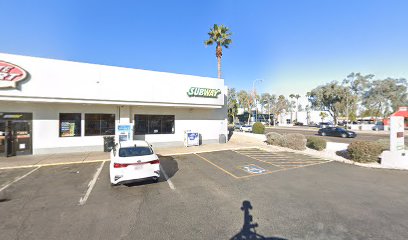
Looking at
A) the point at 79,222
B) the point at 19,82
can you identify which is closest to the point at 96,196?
the point at 79,222

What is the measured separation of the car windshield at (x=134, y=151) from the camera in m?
6.96

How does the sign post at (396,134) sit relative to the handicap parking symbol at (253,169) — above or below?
above

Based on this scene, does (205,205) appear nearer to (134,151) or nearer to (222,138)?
(134,151)

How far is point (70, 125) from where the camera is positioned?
1305 centimetres

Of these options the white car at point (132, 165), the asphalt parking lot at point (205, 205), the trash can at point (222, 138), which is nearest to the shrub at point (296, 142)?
the trash can at point (222, 138)

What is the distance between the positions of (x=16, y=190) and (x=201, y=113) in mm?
13385

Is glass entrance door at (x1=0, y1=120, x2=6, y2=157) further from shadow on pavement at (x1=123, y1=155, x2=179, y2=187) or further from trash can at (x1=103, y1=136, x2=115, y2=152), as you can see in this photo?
shadow on pavement at (x1=123, y1=155, x2=179, y2=187)

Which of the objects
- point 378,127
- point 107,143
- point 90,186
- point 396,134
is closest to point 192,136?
point 107,143

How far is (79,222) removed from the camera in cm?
471

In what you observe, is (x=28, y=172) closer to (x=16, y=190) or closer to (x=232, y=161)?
(x=16, y=190)

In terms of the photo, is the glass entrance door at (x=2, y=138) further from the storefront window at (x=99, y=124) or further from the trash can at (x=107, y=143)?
the trash can at (x=107, y=143)

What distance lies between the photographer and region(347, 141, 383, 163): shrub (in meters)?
11.5

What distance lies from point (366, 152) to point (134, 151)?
44.2 ft

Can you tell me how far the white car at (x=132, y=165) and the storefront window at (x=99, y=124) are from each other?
7.91 metres
